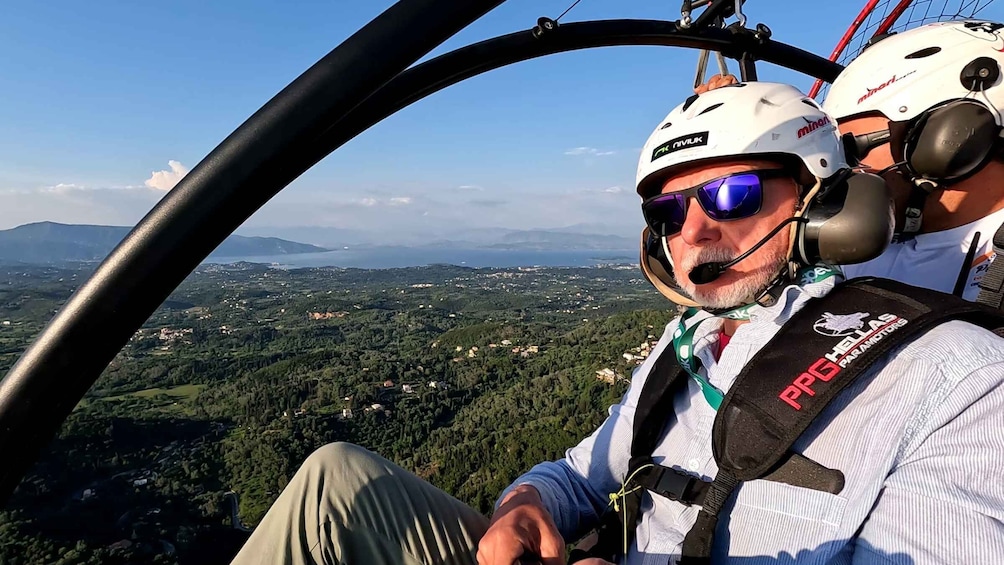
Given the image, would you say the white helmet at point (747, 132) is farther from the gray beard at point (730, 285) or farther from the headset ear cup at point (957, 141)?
the headset ear cup at point (957, 141)

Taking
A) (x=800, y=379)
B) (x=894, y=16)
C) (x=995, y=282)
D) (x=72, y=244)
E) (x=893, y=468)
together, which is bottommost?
(x=893, y=468)

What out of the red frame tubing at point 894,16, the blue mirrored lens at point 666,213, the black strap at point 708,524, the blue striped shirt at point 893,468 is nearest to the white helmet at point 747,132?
the blue mirrored lens at point 666,213

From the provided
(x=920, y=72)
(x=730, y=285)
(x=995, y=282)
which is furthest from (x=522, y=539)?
(x=920, y=72)

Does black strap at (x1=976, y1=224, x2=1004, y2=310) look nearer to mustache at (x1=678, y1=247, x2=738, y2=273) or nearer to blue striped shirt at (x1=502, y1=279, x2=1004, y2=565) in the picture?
blue striped shirt at (x1=502, y1=279, x2=1004, y2=565)

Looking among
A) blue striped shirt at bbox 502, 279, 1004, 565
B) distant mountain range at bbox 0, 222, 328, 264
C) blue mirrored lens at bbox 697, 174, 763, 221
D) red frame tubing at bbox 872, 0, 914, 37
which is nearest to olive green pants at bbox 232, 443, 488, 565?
blue striped shirt at bbox 502, 279, 1004, 565

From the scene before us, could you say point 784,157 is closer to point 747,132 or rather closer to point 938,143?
point 747,132
